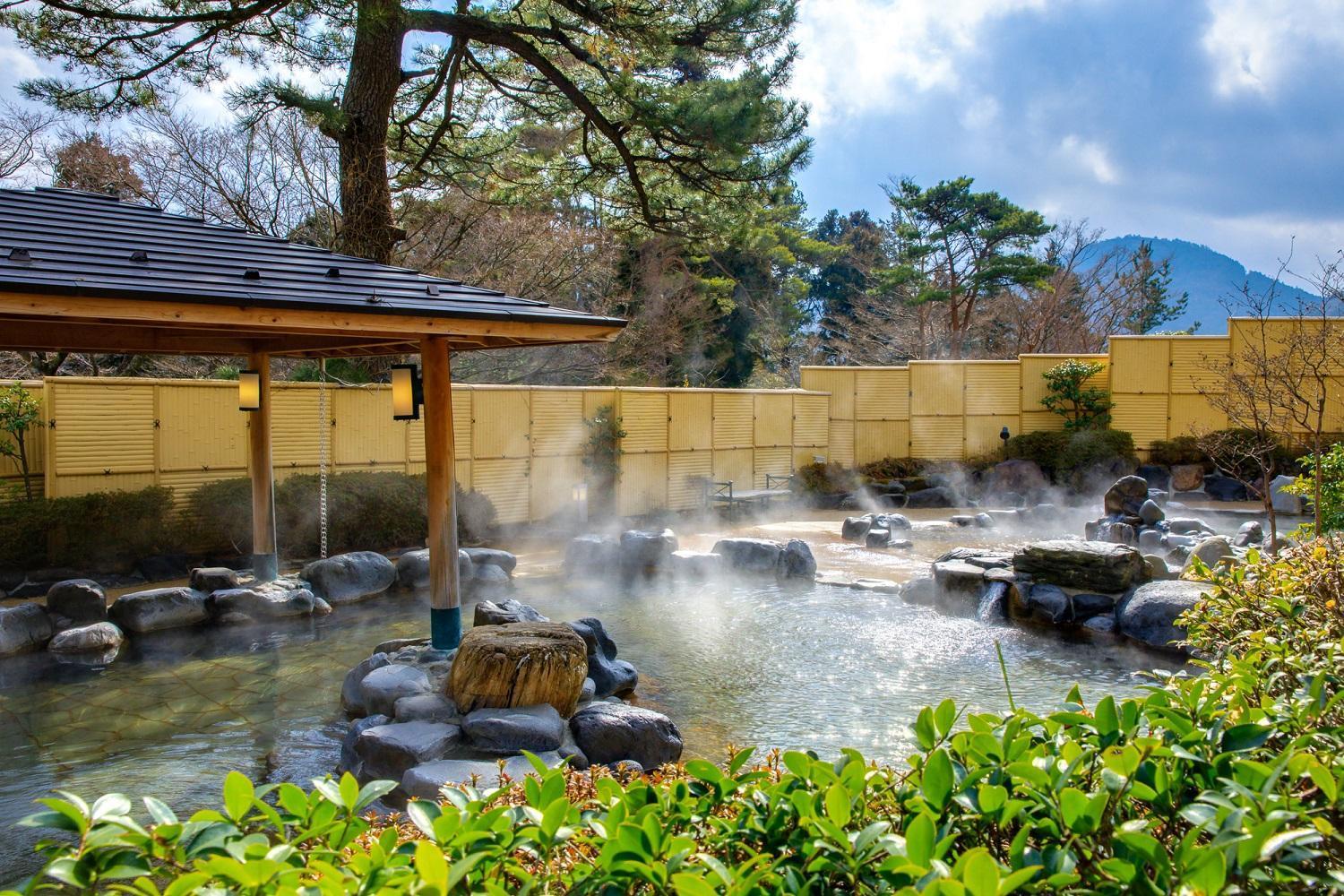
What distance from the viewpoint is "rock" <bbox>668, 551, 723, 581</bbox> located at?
1153cm

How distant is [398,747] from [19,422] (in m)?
7.74

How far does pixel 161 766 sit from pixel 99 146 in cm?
1407

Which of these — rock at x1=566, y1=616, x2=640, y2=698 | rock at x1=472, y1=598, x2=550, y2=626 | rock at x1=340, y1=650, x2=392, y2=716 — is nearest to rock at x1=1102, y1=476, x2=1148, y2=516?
rock at x1=566, y1=616, x2=640, y2=698

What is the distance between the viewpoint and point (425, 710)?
5.75 m

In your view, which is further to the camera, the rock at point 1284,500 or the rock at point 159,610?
the rock at point 1284,500

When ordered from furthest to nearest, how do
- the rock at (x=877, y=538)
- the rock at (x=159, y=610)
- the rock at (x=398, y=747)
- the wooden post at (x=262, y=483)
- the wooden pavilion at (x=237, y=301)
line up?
the rock at (x=877, y=538) → the wooden post at (x=262, y=483) → the rock at (x=159, y=610) → the wooden pavilion at (x=237, y=301) → the rock at (x=398, y=747)

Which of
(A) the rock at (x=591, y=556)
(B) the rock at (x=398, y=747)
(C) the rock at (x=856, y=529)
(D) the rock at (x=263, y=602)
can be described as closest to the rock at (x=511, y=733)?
(B) the rock at (x=398, y=747)

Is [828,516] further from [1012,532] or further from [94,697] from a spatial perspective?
[94,697]

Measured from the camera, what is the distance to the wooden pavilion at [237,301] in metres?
5.58

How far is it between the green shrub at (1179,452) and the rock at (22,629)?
1970 cm

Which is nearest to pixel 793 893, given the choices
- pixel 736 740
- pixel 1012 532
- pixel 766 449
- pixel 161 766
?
pixel 736 740

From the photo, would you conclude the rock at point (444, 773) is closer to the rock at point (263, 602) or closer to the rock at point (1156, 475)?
the rock at point (263, 602)

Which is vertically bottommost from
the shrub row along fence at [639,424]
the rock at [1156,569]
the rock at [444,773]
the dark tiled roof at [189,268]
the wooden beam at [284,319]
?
the rock at [444,773]

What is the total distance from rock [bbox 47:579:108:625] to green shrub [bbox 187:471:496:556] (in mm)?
2742
